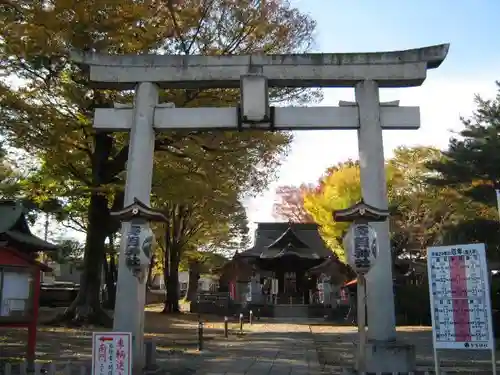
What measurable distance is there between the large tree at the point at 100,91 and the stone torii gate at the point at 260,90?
10.2 ft

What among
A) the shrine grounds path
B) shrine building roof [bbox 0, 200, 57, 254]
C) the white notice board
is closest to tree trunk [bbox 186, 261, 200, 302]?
shrine building roof [bbox 0, 200, 57, 254]

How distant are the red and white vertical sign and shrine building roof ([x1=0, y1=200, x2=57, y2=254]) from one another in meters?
17.2

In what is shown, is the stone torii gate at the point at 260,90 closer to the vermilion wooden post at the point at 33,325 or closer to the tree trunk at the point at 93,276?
the vermilion wooden post at the point at 33,325

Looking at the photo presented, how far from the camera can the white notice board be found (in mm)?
7961

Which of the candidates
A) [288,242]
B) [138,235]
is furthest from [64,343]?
[288,242]

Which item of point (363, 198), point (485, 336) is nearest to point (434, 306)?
point (485, 336)

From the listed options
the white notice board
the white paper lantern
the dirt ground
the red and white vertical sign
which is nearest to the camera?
the red and white vertical sign

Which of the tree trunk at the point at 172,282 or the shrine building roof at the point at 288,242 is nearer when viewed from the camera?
the tree trunk at the point at 172,282

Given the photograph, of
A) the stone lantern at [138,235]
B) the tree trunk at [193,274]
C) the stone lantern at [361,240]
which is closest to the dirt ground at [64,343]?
the stone lantern at [138,235]

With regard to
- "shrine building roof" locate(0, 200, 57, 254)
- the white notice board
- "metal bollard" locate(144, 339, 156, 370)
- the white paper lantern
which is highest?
"shrine building roof" locate(0, 200, 57, 254)

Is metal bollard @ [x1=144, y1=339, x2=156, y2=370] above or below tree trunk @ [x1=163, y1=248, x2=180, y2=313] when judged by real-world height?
below

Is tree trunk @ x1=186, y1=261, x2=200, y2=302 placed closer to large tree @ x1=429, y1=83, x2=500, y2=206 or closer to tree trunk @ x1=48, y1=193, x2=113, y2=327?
tree trunk @ x1=48, y1=193, x2=113, y2=327

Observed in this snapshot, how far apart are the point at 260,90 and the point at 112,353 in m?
6.27

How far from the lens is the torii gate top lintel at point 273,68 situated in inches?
444
